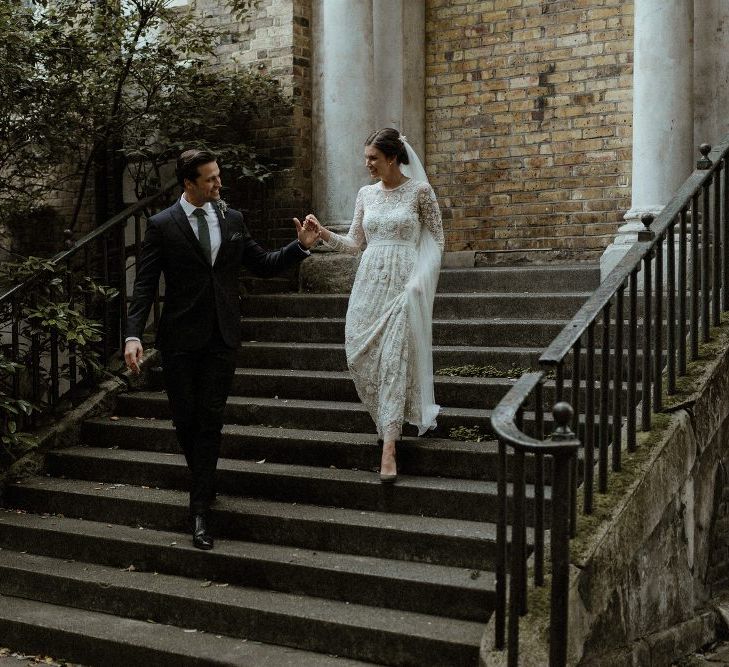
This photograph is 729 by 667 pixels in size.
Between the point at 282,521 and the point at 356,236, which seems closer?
the point at 282,521

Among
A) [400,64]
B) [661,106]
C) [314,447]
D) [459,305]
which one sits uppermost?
[400,64]

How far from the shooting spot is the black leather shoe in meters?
5.01

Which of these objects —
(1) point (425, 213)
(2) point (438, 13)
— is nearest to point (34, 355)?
(1) point (425, 213)

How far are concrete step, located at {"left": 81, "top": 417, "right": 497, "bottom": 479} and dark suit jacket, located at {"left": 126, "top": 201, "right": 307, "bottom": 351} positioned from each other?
81 cm

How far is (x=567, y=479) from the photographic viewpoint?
3.43 metres

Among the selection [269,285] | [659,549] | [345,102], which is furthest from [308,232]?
[345,102]

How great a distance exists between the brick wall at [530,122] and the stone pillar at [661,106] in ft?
3.96

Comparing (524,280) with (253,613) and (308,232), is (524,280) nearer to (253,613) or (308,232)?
(308,232)

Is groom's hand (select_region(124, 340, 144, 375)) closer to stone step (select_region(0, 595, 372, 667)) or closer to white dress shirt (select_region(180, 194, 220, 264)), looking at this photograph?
white dress shirt (select_region(180, 194, 220, 264))

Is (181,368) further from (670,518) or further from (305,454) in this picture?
(670,518)

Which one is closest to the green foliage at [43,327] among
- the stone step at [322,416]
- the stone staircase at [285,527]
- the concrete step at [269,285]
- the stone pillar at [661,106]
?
the stone staircase at [285,527]

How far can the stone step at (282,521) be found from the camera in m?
4.58

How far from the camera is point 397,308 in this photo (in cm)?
529

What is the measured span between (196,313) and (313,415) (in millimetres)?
1176
